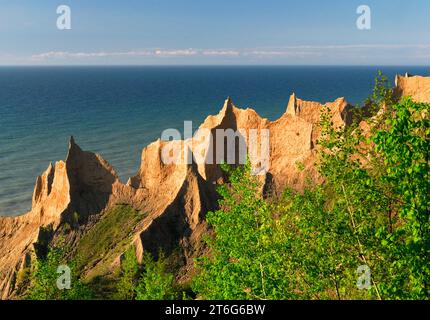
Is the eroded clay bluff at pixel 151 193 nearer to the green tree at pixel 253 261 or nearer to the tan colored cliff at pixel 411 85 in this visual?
the tan colored cliff at pixel 411 85

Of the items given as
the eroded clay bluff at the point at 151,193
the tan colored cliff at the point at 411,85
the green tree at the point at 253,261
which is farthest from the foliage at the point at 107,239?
the tan colored cliff at the point at 411,85

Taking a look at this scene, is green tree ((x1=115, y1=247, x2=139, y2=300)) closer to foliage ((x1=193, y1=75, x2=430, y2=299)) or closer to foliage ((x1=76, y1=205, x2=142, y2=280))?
foliage ((x1=76, y1=205, x2=142, y2=280))

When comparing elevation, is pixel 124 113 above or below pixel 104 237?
above

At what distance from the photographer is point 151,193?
2512 inches

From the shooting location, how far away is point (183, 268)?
54781 mm

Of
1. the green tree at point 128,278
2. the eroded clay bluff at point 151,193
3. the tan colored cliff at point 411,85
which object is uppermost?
the tan colored cliff at point 411,85

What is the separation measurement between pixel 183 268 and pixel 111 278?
28.6 ft

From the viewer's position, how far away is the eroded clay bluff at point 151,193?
185 feet

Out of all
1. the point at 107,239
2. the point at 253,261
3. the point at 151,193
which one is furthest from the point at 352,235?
the point at 151,193

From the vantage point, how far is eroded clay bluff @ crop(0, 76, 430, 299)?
56.5 metres

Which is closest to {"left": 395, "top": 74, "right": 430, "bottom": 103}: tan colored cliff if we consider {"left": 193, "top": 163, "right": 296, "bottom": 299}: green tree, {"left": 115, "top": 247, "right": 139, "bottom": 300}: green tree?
{"left": 115, "top": 247, "right": 139, "bottom": 300}: green tree

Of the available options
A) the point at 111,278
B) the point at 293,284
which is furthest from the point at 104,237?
the point at 293,284
